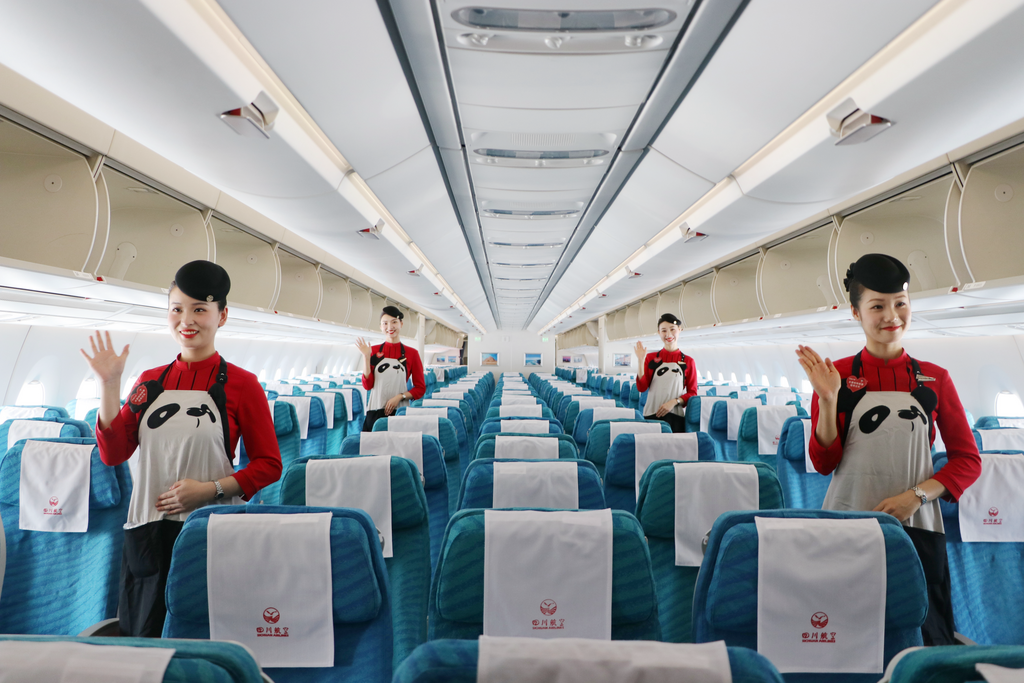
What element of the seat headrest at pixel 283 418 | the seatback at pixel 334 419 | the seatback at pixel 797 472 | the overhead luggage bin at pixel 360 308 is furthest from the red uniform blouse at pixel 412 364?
the overhead luggage bin at pixel 360 308

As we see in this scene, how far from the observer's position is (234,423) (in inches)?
90.0

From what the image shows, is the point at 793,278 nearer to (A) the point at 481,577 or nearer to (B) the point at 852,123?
(B) the point at 852,123

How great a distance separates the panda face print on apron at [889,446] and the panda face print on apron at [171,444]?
2.71 m

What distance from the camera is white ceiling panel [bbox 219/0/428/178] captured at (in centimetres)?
173

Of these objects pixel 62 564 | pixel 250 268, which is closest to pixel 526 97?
pixel 62 564

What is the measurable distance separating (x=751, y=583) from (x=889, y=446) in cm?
122

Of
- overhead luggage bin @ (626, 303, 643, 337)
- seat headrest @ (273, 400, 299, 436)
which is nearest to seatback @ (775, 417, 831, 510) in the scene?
seat headrest @ (273, 400, 299, 436)

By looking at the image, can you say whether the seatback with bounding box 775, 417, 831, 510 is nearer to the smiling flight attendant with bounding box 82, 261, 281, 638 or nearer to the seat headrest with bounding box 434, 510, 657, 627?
the seat headrest with bounding box 434, 510, 657, 627

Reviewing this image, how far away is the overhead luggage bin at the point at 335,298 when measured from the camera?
9.35 m

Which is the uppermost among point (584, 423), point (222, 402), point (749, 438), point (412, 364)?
point (412, 364)

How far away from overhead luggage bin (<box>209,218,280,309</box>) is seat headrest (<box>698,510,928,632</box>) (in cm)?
595

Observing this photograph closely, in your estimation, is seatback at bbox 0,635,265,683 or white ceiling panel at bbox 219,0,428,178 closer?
seatback at bbox 0,635,265,683

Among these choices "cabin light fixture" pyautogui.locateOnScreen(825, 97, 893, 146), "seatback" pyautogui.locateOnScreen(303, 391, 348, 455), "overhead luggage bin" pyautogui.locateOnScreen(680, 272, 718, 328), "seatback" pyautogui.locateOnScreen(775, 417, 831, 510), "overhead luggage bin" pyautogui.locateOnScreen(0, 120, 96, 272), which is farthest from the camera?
"overhead luggage bin" pyautogui.locateOnScreen(680, 272, 718, 328)

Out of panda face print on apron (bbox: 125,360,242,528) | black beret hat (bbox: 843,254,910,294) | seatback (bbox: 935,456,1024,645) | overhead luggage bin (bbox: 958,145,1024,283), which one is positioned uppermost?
overhead luggage bin (bbox: 958,145,1024,283)
